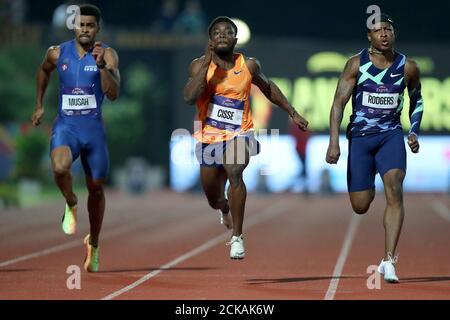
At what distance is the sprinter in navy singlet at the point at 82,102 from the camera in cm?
1141

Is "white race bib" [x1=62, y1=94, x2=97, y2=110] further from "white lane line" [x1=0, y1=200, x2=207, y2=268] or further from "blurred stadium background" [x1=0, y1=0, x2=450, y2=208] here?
"blurred stadium background" [x1=0, y1=0, x2=450, y2=208]

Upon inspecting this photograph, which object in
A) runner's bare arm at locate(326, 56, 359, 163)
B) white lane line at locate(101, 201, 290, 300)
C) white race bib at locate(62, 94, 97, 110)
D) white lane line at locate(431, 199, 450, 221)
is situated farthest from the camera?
white lane line at locate(431, 199, 450, 221)

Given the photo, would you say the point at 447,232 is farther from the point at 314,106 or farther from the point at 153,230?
the point at 314,106

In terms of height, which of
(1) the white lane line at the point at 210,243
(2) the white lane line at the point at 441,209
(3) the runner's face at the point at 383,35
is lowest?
(2) the white lane line at the point at 441,209

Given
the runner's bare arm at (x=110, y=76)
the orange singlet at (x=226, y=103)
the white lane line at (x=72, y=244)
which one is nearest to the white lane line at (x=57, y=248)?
the white lane line at (x=72, y=244)

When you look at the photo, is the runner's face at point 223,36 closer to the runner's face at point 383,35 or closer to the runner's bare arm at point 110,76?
the runner's bare arm at point 110,76

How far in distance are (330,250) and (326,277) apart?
365 cm

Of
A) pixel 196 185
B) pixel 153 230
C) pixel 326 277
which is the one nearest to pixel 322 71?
pixel 196 185

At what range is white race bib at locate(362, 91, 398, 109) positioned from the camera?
10859mm

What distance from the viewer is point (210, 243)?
16.5 metres

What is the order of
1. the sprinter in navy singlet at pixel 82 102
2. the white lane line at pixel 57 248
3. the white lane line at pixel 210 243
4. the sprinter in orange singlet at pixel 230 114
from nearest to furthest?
1. the white lane line at pixel 210 243
2. the sprinter in orange singlet at pixel 230 114
3. the sprinter in navy singlet at pixel 82 102
4. the white lane line at pixel 57 248

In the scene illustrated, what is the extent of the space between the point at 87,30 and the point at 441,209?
1519 centimetres

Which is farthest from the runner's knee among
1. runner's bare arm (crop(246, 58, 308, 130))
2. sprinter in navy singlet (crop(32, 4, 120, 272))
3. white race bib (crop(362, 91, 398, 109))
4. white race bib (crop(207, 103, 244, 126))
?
white race bib (crop(362, 91, 398, 109))

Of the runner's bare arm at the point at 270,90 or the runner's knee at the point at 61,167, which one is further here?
the runner's bare arm at the point at 270,90
